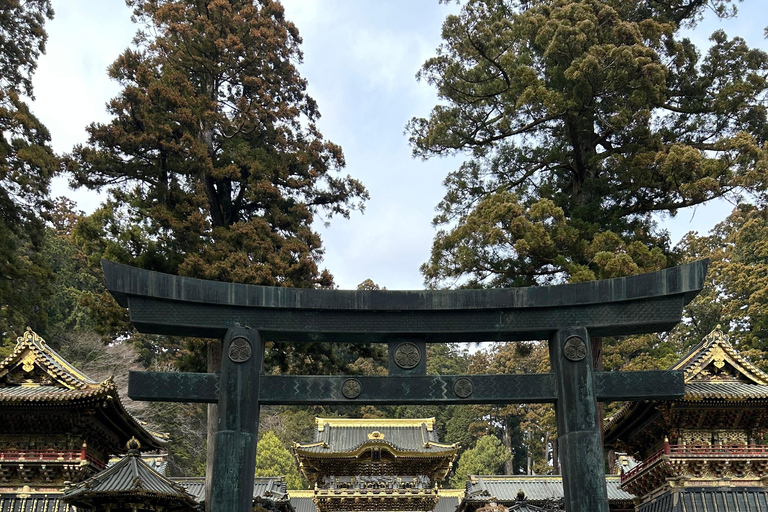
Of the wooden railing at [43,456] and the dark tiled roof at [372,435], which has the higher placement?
the dark tiled roof at [372,435]

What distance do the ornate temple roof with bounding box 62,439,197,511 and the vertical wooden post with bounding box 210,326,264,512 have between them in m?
5.65

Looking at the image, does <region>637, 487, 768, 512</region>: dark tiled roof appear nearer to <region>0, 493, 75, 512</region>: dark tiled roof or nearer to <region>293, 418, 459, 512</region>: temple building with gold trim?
<region>293, 418, 459, 512</region>: temple building with gold trim

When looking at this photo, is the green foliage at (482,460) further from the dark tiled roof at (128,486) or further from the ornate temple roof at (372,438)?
the dark tiled roof at (128,486)

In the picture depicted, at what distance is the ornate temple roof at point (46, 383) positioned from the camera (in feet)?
43.0

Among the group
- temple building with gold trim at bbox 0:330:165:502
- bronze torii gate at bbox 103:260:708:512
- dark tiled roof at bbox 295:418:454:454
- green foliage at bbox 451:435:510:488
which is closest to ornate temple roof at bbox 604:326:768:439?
bronze torii gate at bbox 103:260:708:512

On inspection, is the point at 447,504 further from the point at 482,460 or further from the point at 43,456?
the point at 43,456

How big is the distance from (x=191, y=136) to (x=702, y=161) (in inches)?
A: 485

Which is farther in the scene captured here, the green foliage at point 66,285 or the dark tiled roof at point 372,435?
the green foliage at point 66,285

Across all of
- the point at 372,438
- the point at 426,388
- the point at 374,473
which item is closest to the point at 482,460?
the point at 374,473

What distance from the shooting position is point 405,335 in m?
8.73

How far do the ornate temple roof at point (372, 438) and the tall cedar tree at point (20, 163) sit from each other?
990 centimetres

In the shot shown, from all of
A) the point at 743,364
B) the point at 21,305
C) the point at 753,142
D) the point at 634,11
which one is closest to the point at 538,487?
the point at 743,364

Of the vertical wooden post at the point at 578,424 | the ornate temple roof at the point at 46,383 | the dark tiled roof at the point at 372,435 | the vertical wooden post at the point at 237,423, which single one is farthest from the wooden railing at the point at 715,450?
the dark tiled roof at the point at 372,435

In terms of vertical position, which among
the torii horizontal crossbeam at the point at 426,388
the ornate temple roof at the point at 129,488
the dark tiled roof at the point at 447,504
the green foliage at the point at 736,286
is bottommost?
the dark tiled roof at the point at 447,504
